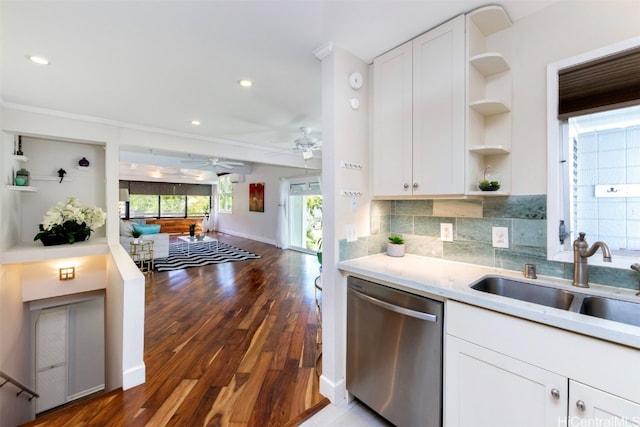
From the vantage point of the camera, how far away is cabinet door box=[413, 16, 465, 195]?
1523mm

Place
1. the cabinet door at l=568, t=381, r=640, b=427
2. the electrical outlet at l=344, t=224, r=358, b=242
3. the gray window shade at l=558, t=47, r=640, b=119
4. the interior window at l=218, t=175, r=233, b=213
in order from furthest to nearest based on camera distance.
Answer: the interior window at l=218, t=175, r=233, b=213 → the electrical outlet at l=344, t=224, r=358, b=242 → the gray window shade at l=558, t=47, r=640, b=119 → the cabinet door at l=568, t=381, r=640, b=427

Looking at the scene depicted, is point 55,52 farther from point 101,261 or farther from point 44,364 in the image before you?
point 44,364

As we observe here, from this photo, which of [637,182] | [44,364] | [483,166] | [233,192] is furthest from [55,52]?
[233,192]

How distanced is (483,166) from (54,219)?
4.63 m

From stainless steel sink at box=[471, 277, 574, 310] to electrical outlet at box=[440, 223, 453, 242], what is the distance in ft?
1.33

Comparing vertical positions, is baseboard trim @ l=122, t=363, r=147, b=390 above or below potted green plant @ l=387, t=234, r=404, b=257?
below

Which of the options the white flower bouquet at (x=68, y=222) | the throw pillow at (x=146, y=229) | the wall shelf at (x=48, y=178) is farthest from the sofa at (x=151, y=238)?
the white flower bouquet at (x=68, y=222)

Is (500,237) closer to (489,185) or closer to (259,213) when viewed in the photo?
(489,185)

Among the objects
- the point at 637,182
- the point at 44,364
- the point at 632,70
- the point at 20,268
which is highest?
A: the point at 632,70

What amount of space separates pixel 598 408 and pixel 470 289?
0.52 metres

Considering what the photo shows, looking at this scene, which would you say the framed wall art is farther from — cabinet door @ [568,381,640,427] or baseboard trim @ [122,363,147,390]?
cabinet door @ [568,381,640,427]

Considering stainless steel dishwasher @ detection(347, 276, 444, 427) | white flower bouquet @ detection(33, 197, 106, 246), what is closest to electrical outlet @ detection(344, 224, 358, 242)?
stainless steel dishwasher @ detection(347, 276, 444, 427)

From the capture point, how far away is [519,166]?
5.07 feet

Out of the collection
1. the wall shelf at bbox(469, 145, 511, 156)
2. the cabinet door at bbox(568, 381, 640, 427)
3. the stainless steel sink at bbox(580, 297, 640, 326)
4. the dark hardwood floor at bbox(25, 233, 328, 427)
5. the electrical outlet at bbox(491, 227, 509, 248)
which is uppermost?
the wall shelf at bbox(469, 145, 511, 156)
